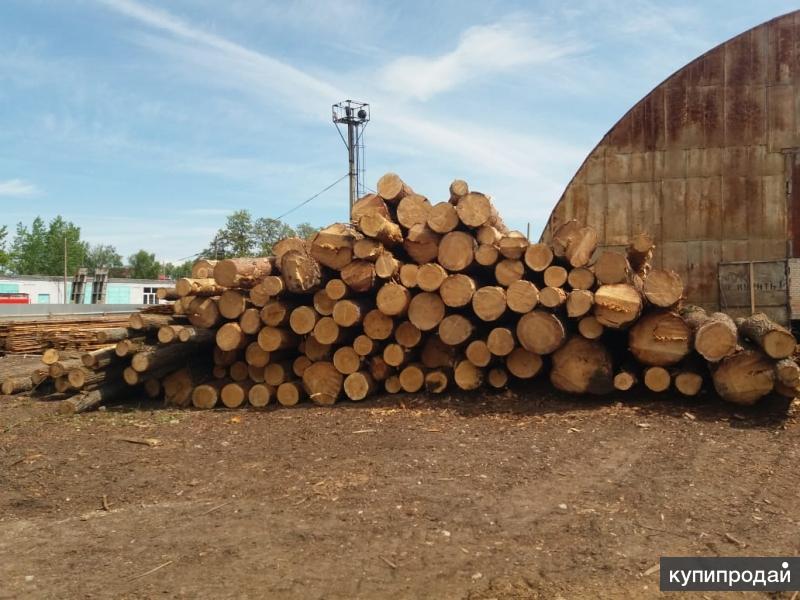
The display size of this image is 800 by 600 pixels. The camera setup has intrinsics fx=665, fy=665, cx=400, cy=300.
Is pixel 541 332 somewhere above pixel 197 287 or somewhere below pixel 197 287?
below

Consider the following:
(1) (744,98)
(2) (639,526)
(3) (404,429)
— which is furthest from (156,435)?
(1) (744,98)

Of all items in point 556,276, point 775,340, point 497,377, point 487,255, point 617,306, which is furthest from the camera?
point 497,377

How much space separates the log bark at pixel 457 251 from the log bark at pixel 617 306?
1.45 meters

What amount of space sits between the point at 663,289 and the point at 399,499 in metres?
3.82

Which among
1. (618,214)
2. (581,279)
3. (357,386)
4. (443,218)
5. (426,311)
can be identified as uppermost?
(618,214)

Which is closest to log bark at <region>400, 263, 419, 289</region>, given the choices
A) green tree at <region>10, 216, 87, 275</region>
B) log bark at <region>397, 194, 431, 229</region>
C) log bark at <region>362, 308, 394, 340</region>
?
log bark at <region>362, 308, 394, 340</region>

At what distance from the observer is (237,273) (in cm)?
802

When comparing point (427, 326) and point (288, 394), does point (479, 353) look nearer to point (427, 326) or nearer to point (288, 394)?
point (427, 326)

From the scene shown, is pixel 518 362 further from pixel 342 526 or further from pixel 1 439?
pixel 1 439

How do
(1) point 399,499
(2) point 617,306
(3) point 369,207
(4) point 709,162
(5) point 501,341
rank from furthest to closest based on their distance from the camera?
(4) point 709,162, (3) point 369,207, (5) point 501,341, (2) point 617,306, (1) point 399,499

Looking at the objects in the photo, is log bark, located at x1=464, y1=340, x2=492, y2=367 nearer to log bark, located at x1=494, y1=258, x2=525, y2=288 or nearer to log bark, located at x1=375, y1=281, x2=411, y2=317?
log bark, located at x1=494, y1=258, x2=525, y2=288

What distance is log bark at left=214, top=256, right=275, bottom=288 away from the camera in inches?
316

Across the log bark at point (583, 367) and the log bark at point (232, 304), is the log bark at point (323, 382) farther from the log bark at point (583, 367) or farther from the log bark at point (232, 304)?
the log bark at point (583, 367)

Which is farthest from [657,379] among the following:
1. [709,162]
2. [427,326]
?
[709,162]
